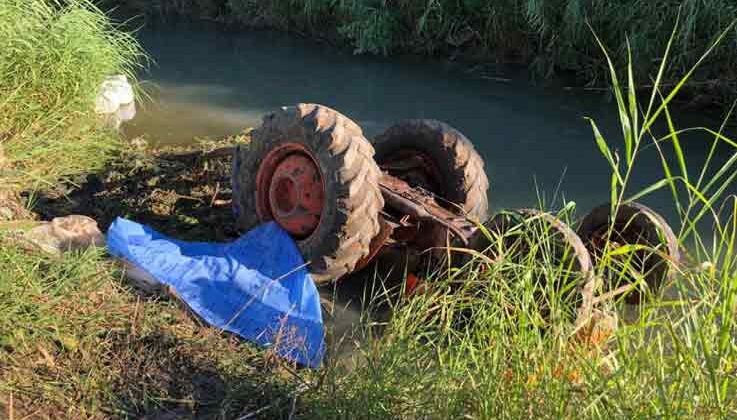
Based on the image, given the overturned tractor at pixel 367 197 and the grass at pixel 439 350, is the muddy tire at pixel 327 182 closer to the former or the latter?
the overturned tractor at pixel 367 197

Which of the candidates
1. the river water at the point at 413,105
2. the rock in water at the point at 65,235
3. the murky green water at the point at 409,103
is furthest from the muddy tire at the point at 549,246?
the murky green water at the point at 409,103

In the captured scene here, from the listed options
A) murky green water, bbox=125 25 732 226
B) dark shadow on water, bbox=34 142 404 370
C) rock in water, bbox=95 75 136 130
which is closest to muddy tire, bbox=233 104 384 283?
dark shadow on water, bbox=34 142 404 370

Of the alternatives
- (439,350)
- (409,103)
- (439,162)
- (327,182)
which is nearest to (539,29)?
(409,103)

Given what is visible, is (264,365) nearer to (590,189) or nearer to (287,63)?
(590,189)

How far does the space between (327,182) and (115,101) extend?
3315mm

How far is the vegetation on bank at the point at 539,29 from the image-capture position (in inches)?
320

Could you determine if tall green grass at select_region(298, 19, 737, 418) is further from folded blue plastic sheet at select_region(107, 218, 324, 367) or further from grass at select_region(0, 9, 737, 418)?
folded blue plastic sheet at select_region(107, 218, 324, 367)

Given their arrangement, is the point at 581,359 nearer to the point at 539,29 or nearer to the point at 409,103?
the point at 409,103

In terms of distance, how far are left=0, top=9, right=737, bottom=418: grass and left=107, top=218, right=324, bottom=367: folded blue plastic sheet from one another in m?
0.13

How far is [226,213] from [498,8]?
229 inches

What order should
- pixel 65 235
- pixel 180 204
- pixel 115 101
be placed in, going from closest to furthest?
1. pixel 65 235
2. pixel 180 204
3. pixel 115 101

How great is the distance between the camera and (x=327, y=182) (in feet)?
13.4

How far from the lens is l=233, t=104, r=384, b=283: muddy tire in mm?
4020

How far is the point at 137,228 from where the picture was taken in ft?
13.7
